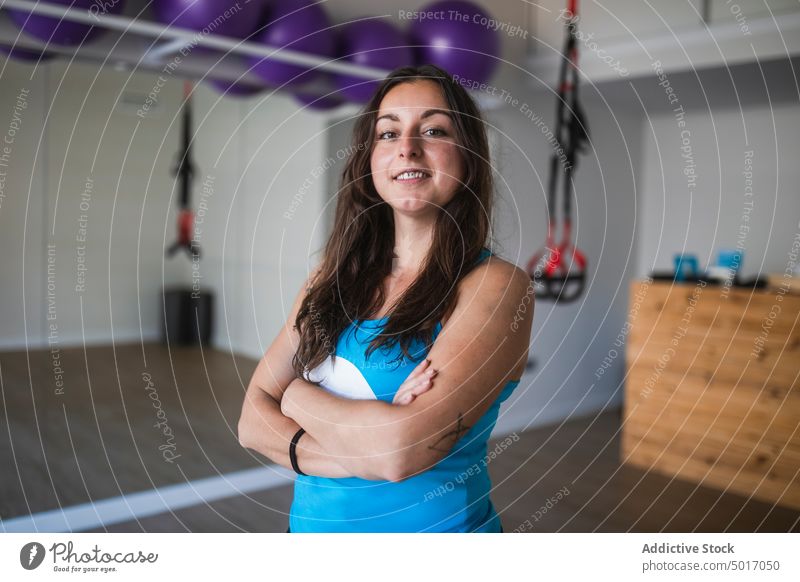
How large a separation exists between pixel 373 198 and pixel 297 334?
0.28 meters

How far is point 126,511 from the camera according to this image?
8.57 ft

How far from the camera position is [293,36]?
8.19ft

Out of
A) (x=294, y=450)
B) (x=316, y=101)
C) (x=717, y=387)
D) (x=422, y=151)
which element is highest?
(x=316, y=101)

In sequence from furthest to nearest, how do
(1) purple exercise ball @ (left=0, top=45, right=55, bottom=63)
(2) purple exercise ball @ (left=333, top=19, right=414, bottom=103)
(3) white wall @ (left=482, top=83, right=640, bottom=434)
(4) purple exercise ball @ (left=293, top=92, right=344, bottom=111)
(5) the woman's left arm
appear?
(3) white wall @ (left=482, top=83, right=640, bottom=434), (4) purple exercise ball @ (left=293, top=92, right=344, bottom=111), (2) purple exercise ball @ (left=333, top=19, right=414, bottom=103), (1) purple exercise ball @ (left=0, top=45, right=55, bottom=63), (5) the woman's left arm

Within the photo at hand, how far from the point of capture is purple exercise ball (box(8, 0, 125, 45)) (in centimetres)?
204

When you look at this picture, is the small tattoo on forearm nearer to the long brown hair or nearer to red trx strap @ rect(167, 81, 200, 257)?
the long brown hair

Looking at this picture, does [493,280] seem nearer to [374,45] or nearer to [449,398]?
[449,398]

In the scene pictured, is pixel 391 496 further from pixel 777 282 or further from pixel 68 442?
pixel 777 282

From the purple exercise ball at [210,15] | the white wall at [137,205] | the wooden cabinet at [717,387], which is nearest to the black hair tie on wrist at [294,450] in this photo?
the white wall at [137,205]

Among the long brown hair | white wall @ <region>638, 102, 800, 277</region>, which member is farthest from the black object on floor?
white wall @ <region>638, 102, 800, 277</region>

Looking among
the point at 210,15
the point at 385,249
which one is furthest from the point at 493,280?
the point at 210,15

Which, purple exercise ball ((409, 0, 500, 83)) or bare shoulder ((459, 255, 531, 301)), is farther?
purple exercise ball ((409, 0, 500, 83))

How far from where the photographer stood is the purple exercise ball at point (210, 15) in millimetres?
2215

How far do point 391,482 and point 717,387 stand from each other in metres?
2.47
